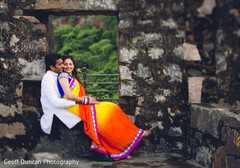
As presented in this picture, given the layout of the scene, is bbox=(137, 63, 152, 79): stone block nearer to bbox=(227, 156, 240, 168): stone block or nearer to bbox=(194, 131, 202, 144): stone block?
bbox=(194, 131, 202, 144): stone block

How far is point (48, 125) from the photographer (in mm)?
2773

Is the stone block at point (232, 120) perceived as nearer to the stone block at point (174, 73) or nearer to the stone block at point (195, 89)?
the stone block at point (195, 89)

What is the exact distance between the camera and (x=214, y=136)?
8.00 ft

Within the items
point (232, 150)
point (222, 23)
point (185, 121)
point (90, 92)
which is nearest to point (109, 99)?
point (90, 92)

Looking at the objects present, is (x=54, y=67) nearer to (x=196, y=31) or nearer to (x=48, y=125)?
(x=48, y=125)

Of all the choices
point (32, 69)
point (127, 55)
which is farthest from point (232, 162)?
point (32, 69)

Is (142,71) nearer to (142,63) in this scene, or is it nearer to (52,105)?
(142,63)

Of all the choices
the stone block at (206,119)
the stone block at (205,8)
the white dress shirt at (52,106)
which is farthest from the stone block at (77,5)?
the stone block at (206,119)

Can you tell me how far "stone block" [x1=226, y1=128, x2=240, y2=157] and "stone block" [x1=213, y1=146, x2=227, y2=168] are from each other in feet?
0.29

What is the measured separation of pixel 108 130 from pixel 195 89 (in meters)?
Result: 1.23

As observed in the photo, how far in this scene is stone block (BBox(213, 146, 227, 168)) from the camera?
2279 millimetres

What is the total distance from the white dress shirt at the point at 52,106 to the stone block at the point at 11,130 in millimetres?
326

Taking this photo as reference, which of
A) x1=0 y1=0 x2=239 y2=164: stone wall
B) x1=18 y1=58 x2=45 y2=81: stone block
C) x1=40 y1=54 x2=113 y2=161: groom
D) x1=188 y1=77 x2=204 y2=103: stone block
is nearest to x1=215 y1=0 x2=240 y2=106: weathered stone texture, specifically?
x1=0 y1=0 x2=239 y2=164: stone wall

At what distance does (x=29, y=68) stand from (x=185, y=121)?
2052 mm
